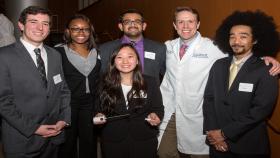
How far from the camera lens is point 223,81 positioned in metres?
2.59

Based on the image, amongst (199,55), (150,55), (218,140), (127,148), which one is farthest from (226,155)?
(150,55)

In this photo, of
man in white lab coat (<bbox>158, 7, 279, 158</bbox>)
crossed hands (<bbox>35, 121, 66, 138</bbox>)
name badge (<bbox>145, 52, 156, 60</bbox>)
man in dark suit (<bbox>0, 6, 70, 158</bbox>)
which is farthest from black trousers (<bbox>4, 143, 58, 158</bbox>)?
name badge (<bbox>145, 52, 156, 60</bbox>)

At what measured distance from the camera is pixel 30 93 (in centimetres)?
229

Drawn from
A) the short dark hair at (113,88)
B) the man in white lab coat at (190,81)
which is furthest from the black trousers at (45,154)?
the man in white lab coat at (190,81)

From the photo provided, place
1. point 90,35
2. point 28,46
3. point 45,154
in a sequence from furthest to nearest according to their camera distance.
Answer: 1. point 90,35
2. point 45,154
3. point 28,46

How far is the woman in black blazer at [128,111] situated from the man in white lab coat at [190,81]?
1.19 ft

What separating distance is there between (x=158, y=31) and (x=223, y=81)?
2858 millimetres

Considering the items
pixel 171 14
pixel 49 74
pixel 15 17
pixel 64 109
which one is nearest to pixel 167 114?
pixel 64 109

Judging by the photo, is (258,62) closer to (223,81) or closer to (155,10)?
(223,81)

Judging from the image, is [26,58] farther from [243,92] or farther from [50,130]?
[243,92]

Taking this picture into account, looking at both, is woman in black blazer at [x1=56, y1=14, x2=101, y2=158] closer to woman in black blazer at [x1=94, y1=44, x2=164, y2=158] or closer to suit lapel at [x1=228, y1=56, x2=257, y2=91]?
woman in black blazer at [x1=94, y1=44, x2=164, y2=158]

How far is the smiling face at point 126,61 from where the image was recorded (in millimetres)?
2686

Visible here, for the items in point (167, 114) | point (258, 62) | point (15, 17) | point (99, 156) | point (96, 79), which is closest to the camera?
point (258, 62)

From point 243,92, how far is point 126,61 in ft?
3.35
